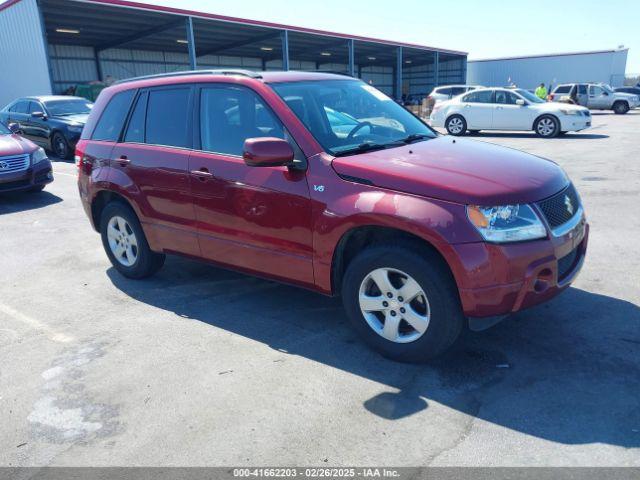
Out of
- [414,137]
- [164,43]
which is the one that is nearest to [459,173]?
[414,137]

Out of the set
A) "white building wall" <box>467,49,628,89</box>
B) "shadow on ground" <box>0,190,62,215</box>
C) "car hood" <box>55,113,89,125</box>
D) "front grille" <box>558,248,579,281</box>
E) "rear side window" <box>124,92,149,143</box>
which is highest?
"white building wall" <box>467,49,628,89</box>

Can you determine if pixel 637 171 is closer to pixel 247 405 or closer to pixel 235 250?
pixel 235 250

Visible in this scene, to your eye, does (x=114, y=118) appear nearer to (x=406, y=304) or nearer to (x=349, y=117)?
(x=349, y=117)

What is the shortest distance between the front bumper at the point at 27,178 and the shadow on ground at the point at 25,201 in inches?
11.2

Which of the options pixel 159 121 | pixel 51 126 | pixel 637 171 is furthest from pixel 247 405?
pixel 51 126

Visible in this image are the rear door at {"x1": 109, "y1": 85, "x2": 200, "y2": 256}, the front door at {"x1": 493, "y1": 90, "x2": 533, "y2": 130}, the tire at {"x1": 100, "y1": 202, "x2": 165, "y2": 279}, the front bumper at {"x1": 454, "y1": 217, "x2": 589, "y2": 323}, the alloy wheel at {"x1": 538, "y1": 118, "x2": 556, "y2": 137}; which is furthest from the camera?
the front door at {"x1": 493, "y1": 90, "x2": 533, "y2": 130}

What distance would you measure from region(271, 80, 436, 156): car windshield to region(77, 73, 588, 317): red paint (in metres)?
0.13

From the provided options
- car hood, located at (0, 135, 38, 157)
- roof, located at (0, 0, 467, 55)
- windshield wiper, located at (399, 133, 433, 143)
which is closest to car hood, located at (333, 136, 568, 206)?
windshield wiper, located at (399, 133, 433, 143)

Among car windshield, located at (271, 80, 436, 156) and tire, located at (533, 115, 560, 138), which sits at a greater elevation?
car windshield, located at (271, 80, 436, 156)

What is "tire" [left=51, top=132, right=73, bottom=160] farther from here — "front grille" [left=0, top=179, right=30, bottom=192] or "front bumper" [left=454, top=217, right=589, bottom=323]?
"front bumper" [left=454, top=217, right=589, bottom=323]

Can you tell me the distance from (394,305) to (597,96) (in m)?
32.0

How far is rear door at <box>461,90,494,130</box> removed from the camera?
18.0 meters

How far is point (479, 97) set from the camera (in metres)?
18.3

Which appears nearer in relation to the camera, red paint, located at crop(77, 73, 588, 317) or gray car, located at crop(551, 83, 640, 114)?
red paint, located at crop(77, 73, 588, 317)
